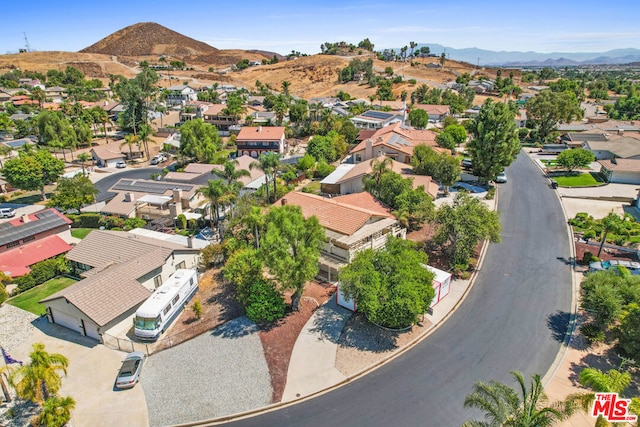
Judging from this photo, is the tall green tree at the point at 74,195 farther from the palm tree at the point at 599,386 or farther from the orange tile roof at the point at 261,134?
the palm tree at the point at 599,386

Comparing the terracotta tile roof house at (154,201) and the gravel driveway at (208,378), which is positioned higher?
the terracotta tile roof house at (154,201)

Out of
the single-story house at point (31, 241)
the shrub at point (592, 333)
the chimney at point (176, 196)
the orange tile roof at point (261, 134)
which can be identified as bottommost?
the shrub at point (592, 333)

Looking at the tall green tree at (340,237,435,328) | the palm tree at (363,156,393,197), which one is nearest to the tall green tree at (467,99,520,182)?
the palm tree at (363,156,393,197)

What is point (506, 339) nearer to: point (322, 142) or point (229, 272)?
point (229, 272)

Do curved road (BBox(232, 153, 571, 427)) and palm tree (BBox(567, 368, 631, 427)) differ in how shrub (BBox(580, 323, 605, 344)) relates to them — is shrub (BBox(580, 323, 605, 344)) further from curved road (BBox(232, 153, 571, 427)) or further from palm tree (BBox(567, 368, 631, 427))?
palm tree (BBox(567, 368, 631, 427))

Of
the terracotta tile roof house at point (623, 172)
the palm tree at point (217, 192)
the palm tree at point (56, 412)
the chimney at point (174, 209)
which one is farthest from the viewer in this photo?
the terracotta tile roof house at point (623, 172)

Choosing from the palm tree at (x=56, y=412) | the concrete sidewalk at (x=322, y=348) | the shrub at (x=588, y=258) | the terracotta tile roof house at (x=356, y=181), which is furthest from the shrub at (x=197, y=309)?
the shrub at (x=588, y=258)
